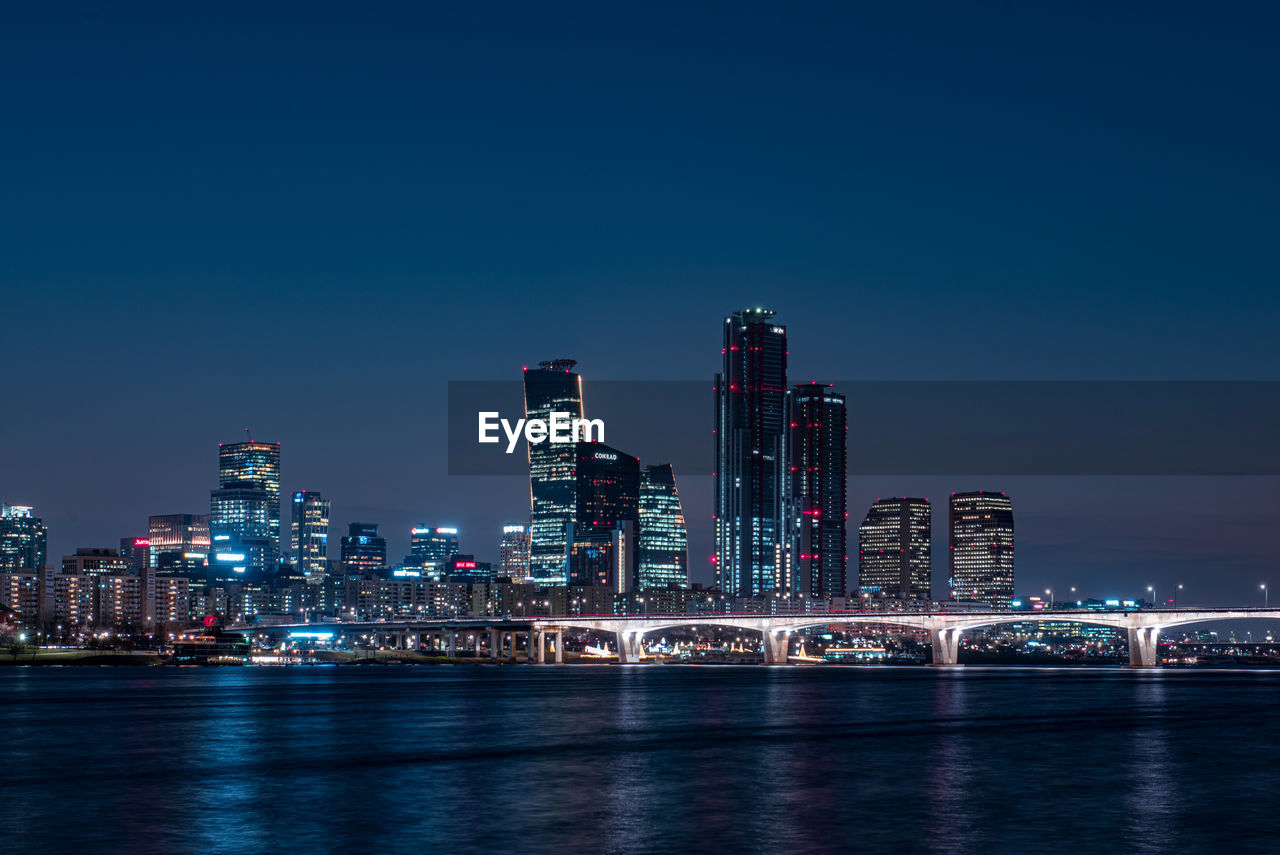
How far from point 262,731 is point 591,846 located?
47384 millimetres

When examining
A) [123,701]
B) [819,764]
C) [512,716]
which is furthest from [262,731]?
[123,701]

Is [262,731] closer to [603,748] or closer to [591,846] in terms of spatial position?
[603,748]

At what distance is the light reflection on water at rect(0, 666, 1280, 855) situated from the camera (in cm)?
4062

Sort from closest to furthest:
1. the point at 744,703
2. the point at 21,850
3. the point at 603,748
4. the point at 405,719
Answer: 1. the point at 21,850
2. the point at 603,748
3. the point at 405,719
4. the point at 744,703

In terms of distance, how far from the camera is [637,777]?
2184 inches

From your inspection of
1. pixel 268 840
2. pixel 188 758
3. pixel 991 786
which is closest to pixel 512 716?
pixel 188 758

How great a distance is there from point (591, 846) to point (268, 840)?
353 inches

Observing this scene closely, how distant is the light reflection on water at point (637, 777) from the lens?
133 feet

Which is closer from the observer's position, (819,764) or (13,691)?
(819,764)

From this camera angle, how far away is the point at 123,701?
117625 mm

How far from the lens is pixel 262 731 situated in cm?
8100

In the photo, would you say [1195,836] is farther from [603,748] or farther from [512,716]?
[512,716]

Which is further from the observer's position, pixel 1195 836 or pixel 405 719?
pixel 405 719

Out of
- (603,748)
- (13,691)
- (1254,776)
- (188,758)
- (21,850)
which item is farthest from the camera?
(13,691)
